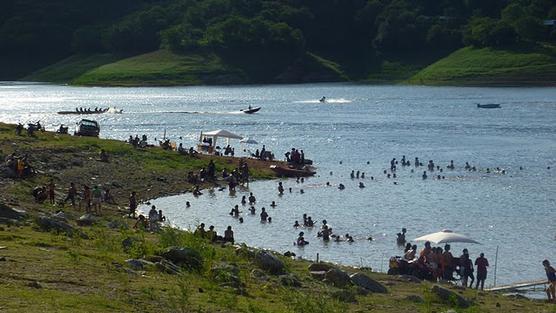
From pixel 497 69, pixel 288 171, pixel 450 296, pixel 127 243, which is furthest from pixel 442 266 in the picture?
pixel 497 69

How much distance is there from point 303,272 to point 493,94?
14226 centimetres

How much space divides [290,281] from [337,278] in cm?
156

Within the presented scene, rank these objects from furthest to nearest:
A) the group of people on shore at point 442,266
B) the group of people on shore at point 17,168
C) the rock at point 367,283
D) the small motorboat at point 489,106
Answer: the small motorboat at point 489,106
the group of people on shore at point 17,168
the group of people on shore at point 442,266
the rock at point 367,283

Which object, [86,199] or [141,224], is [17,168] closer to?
[86,199]

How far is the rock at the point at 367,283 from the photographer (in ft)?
Result: 96.9

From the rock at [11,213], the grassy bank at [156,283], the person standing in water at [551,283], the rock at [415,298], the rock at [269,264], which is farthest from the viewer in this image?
the person standing in water at [551,283]

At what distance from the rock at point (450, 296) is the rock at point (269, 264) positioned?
399 cm

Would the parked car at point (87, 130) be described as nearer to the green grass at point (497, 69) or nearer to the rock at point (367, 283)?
the rock at point (367, 283)

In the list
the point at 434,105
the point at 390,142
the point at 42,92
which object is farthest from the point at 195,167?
the point at 42,92

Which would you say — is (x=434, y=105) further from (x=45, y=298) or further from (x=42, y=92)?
(x=45, y=298)

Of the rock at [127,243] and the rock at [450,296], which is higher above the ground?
the rock at [127,243]

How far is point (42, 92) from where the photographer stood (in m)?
194

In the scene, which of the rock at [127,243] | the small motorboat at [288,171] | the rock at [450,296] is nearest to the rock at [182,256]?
the rock at [127,243]

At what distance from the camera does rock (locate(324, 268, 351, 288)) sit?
29.2 metres
